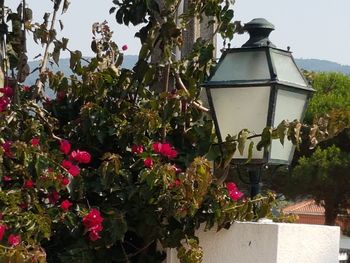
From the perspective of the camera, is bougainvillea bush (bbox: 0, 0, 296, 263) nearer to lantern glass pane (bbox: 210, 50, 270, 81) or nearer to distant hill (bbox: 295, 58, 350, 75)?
lantern glass pane (bbox: 210, 50, 270, 81)

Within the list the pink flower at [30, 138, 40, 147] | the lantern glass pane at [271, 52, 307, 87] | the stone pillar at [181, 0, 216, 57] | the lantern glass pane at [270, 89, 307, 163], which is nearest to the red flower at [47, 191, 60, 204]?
the pink flower at [30, 138, 40, 147]

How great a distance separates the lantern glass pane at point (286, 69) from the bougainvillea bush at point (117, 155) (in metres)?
0.32

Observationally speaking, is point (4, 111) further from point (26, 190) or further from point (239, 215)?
point (239, 215)

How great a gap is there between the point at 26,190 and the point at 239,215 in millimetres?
889

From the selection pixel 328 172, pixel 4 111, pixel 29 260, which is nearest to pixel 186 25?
pixel 4 111

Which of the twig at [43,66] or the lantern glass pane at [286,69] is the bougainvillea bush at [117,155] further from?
the lantern glass pane at [286,69]

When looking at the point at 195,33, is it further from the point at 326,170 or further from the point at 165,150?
the point at 326,170

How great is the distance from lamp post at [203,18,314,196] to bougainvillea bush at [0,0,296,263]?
99mm

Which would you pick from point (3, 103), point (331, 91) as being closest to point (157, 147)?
point (3, 103)

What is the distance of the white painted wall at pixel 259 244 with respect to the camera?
13.0 ft

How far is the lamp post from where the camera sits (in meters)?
3.78

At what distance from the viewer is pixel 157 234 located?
12.9ft

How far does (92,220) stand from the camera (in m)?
3.70

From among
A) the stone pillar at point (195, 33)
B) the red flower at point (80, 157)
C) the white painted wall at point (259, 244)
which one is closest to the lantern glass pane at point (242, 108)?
the white painted wall at point (259, 244)
